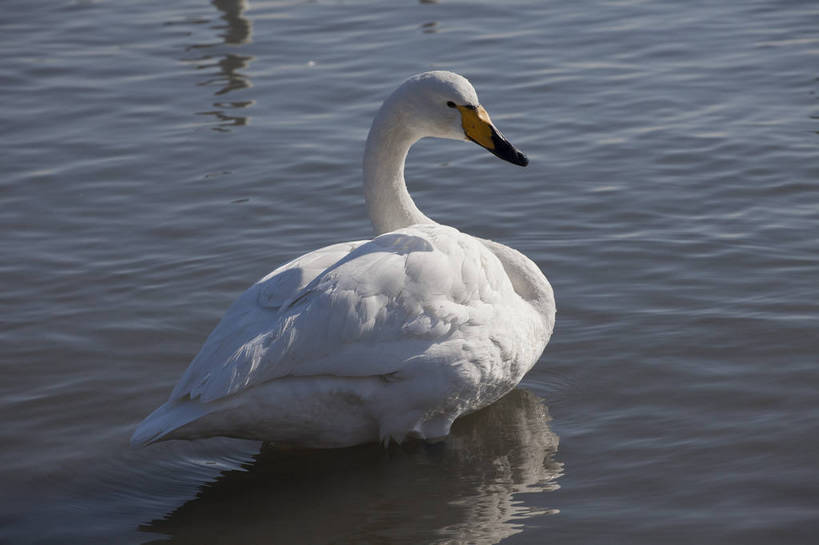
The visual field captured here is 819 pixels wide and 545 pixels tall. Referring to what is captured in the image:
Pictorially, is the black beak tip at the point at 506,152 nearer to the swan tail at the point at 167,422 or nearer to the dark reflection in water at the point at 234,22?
the swan tail at the point at 167,422

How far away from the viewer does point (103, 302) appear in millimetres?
7066

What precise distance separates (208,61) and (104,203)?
11.7ft

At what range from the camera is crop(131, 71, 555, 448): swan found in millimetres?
4836

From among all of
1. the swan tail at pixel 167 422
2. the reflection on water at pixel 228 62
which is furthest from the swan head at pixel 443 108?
Answer: the reflection on water at pixel 228 62

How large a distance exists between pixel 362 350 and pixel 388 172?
128 centimetres

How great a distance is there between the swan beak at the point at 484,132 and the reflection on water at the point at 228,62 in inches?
177

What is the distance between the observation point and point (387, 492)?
16.7 ft

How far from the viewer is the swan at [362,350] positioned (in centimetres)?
484

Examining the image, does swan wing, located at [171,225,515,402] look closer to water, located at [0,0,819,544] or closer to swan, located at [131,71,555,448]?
swan, located at [131,71,555,448]

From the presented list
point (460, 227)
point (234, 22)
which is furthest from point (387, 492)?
point (234, 22)

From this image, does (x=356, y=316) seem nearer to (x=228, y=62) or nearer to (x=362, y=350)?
(x=362, y=350)

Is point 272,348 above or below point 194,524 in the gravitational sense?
above

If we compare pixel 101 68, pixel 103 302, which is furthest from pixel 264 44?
pixel 103 302

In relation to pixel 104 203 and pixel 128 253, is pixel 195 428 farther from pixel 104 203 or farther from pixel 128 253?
pixel 104 203
